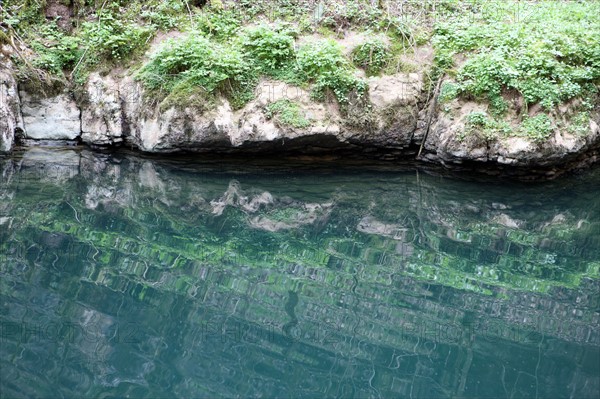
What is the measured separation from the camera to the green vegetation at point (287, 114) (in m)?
9.78

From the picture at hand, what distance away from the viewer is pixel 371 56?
10.3 m

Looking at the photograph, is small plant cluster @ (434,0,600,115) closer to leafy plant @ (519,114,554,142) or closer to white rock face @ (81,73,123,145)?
leafy plant @ (519,114,554,142)

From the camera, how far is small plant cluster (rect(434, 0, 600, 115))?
954cm

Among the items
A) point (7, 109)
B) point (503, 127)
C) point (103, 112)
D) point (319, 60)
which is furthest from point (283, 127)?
point (7, 109)

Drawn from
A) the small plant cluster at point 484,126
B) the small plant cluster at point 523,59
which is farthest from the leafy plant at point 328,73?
the small plant cluster at point 484,126

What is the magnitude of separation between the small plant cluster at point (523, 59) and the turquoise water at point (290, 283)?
1538 mm

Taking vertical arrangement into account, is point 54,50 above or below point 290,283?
above

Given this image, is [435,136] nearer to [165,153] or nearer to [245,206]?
[245,206]

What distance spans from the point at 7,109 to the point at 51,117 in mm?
751

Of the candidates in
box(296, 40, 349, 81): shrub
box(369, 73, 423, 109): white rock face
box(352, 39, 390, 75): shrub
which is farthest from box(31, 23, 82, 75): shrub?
box(369, 73, 423, 109): white rock face

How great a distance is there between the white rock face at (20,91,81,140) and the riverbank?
0.02 m

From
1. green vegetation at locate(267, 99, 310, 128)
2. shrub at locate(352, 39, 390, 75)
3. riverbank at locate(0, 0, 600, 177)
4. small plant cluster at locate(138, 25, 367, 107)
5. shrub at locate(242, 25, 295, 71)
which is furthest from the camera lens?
shrub at locate(352, 39, 390, 75)

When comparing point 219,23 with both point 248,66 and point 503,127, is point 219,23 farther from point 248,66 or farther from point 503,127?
point 503,127

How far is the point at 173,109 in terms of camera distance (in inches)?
389
